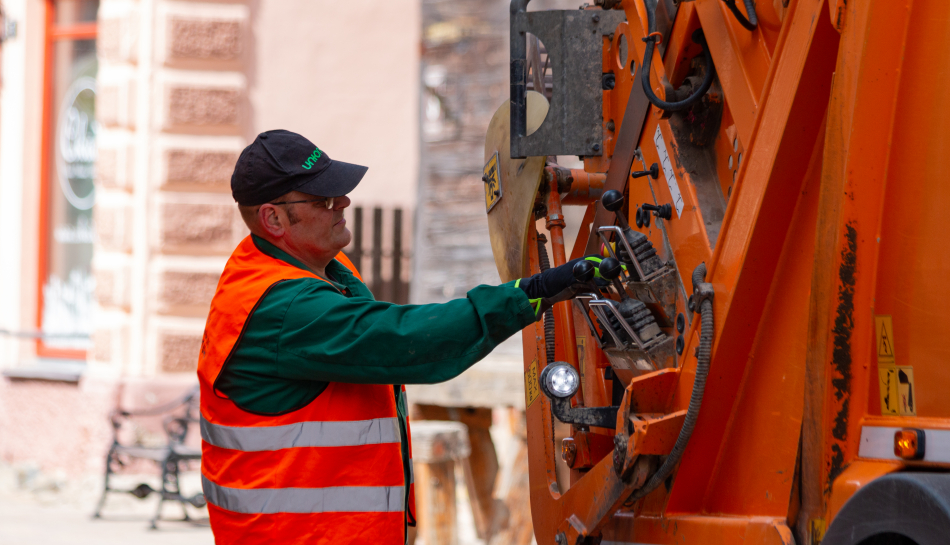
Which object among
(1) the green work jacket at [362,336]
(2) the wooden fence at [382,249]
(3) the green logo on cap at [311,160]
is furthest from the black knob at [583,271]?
(2) the wooden fence at [382,249]

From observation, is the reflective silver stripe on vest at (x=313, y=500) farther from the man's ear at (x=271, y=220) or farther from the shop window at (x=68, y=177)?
the shop window at (x=68, y=177)

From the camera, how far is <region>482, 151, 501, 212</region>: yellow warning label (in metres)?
2.82

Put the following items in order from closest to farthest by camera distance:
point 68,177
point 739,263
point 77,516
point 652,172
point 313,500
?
point 739,263, point 313,500, point 652,172, point 77,516, point 68,177

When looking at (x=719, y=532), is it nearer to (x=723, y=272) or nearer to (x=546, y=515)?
(x=723, y=272)

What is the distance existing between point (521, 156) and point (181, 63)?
5.13 m

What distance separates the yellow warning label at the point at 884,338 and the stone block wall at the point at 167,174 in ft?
19.5

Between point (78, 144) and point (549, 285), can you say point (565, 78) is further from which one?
point (78, 144)

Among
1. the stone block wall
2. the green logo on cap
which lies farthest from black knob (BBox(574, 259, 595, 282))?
the stone block wall

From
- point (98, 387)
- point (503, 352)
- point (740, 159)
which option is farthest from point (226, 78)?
point (740, 159)

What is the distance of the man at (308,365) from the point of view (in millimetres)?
1970

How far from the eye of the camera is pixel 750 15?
6.35 feet

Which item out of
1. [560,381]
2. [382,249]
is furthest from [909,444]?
[382,249]

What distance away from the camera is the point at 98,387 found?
7023mm

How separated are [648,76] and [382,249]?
5.81 m
